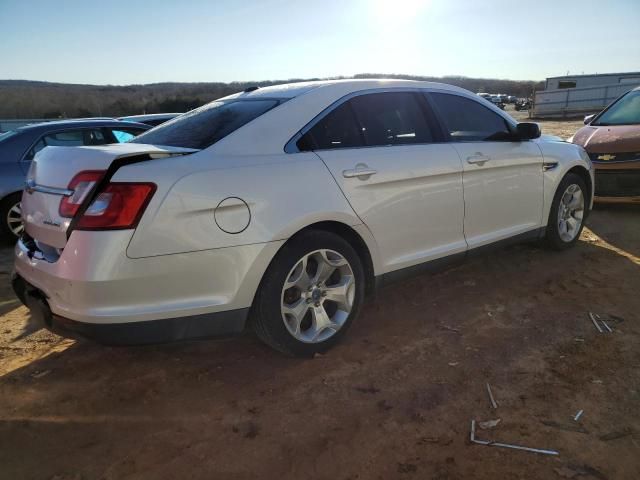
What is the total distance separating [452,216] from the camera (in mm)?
3758

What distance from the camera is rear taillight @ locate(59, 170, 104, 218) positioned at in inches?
95.3

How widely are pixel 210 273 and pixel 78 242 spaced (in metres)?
0.63

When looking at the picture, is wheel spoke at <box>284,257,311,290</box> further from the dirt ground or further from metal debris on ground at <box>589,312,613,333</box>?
metal debris on ground at <box>589,312,613,333</box>

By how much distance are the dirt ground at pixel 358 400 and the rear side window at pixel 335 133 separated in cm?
128

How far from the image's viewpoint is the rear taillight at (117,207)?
2.36 m

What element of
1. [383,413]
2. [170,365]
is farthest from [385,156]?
[170,365]

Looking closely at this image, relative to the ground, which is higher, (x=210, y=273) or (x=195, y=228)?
(x=195, y=228)

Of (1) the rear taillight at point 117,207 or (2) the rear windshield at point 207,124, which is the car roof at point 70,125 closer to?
(2) the rear windshield at point 207,124

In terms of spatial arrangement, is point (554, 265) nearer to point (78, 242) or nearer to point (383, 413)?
point (383, 413)

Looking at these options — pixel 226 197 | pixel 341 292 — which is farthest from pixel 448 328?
pixel 226 197

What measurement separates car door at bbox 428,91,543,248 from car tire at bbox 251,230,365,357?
4.12ft

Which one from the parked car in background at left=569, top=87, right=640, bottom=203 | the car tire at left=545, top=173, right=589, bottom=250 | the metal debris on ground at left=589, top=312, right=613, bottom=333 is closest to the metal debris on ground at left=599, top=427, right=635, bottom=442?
the metal debris on ground at left=589, top=312, right=613, bottom=333

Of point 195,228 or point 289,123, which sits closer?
point 195,228

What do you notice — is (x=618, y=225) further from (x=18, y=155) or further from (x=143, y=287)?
(x=18, y=155)
